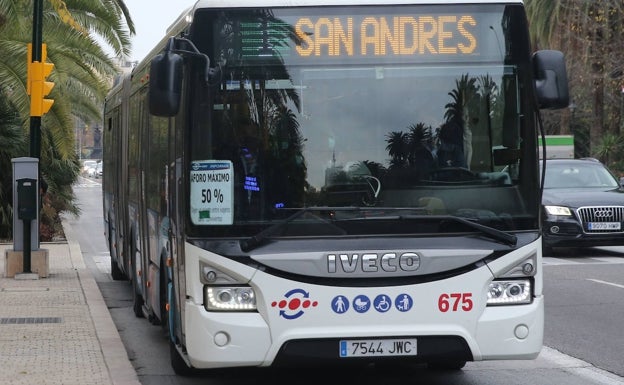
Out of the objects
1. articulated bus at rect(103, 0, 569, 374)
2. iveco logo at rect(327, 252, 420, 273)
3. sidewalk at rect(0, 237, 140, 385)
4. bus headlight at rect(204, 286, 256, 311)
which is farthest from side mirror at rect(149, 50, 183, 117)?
sidewalk at rect(0, 237, 140, 385)

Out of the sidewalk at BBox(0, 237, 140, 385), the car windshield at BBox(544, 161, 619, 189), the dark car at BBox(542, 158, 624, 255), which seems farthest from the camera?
the car windshield at BBox(544, 161, 619, 189)

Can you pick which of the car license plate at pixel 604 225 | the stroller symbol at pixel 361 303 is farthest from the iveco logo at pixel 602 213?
the stroller symbol at pixel 361 303

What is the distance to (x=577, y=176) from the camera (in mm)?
21453

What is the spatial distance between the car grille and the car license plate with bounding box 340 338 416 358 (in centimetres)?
1302

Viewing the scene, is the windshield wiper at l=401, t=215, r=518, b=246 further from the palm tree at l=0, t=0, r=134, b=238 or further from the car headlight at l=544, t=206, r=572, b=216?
the palm tree at l=0, t=0, r=134, b=238

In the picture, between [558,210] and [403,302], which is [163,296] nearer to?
[403,302]

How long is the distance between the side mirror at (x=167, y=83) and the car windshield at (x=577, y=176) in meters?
14.8

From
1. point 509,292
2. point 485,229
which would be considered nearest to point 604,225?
point 509,292

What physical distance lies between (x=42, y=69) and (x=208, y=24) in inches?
367

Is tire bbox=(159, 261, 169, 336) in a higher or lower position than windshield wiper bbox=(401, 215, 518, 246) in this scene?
lower

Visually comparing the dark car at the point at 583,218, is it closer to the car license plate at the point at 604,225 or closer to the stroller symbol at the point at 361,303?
the car license plate at the point at 604,225

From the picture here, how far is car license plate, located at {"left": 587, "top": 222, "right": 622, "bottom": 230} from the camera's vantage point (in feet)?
64.7

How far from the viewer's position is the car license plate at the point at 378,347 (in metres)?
7.27

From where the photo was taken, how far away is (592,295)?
47.3 feet
